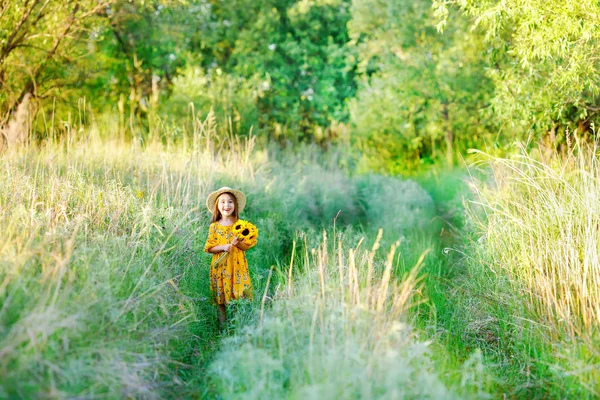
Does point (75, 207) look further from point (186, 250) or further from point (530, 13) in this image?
point (530, 13)

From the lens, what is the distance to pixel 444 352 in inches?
183

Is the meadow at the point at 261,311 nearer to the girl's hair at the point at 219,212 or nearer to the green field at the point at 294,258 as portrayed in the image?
the green field at the point at 294,258

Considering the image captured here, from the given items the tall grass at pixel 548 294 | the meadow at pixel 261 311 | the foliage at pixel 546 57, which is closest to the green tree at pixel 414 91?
the foliage at pixel 546 57

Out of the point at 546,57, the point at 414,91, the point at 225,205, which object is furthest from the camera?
the point at 414,91

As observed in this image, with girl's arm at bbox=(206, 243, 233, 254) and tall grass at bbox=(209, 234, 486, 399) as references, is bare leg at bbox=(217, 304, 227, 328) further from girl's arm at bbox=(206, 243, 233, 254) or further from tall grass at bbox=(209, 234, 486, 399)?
tall grass at bbox=(209, 234, 486, 399)

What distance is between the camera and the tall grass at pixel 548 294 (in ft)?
14.3

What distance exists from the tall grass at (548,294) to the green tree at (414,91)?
9.15 m

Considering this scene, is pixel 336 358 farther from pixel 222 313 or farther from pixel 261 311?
pixel 222 313

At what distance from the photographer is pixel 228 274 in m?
5.62

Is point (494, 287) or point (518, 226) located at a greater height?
point (518, 226)

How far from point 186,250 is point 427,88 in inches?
434

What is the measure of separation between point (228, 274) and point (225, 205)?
Answer: 0.66m

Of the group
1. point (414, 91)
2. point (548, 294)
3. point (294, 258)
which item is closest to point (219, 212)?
point (294, 258)

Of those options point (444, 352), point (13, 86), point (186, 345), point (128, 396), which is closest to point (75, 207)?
point (186, 345)
